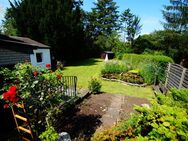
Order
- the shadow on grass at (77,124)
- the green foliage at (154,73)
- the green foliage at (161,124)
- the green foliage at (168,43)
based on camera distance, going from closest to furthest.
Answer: the green foliage at (161,124) < the shadow on grass at (77,124) < the green foliage at (154,73) < the green foliage at (168,43)

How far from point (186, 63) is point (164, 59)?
1374 centimetres

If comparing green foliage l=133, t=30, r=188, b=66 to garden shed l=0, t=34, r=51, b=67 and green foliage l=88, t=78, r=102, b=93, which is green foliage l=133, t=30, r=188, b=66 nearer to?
green foliage l=88, t=78, r=102, b=93

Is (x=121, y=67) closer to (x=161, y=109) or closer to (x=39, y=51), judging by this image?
(x=39, y=51)

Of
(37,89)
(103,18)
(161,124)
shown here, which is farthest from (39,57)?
(103,18)

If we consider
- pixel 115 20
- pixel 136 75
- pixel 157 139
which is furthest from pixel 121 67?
pixel 115 20

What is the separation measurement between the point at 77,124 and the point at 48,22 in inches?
679

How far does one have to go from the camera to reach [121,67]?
1403 centimetres

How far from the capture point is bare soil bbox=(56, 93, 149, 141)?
4.64 metres

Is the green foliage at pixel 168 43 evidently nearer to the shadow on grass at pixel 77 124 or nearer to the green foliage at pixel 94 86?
the green foliage at pixel 94 86

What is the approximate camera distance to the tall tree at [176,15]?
24.9m

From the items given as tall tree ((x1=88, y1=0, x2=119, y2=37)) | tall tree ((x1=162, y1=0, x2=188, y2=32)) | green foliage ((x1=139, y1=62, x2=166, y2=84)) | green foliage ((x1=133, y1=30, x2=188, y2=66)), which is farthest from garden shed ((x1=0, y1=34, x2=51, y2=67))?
tall tree ((x1=88, y1=0, x2=119, y2=37))

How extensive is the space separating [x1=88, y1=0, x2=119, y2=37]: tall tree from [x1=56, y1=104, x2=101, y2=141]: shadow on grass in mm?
36710

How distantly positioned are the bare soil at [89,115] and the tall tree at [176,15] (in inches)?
914

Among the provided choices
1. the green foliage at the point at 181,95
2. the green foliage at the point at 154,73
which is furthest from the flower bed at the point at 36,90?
the green foliage at the point at 154,73
